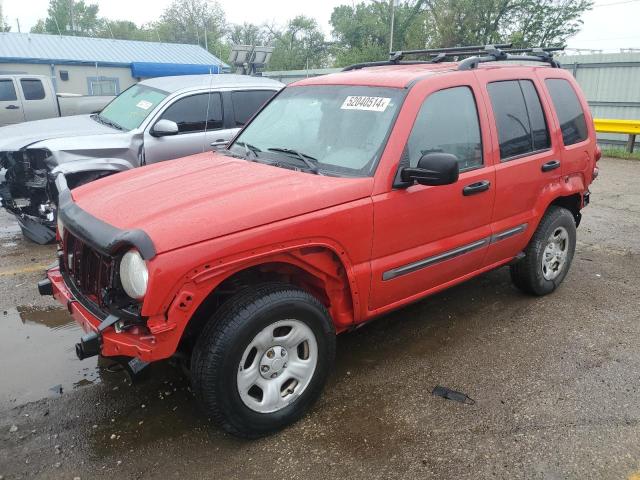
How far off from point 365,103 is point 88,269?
195cm

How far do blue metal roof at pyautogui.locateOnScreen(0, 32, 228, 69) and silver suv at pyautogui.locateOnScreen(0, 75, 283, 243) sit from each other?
16.6 metres

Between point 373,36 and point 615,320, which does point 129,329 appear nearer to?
point 615,320

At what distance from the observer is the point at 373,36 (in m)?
43.1

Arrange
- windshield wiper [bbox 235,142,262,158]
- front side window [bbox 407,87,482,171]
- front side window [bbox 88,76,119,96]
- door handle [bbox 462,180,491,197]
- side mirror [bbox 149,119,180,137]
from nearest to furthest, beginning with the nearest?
front side window [bbox 407,87,482,171], door handle [bbox 462,180,491,197], windshield wiper [bbox 235,142,262,158], side mirror [bbox 149,119,180,137], front side window [bbox 88,76,119,96]

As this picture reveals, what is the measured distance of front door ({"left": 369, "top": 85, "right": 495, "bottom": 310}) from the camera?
10.5 ft

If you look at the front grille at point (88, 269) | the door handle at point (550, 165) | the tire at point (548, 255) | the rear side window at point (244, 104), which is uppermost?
the rear side window at point (244, 104)

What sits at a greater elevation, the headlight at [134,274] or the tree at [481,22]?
the tree at [481,22]

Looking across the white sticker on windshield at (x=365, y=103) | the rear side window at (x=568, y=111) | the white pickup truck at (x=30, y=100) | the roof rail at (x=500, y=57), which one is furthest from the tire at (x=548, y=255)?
the white pickup truck at (x=30, y=100)

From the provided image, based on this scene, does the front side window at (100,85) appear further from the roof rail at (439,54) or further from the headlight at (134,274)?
the headlight at (134,274)

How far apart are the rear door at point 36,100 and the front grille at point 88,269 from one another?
39.6 ft

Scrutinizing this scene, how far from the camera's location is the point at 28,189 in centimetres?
600

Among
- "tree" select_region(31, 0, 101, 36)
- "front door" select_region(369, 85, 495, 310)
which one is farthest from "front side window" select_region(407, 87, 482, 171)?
"tree" select_region(31, 0, 101, 36)

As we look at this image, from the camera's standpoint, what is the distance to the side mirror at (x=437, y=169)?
2953mm

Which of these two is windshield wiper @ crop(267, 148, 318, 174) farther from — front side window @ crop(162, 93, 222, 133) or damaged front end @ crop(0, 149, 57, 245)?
damaged front end @ crop(0, 149, 57, 245)
